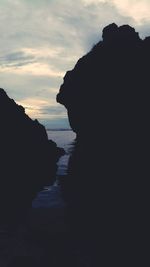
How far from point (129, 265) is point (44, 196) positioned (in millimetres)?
21918

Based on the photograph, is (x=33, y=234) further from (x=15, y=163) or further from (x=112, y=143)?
(x=15, y=163)

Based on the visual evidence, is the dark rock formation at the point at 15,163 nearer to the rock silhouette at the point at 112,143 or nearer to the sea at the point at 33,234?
the sea at the point at 33,234

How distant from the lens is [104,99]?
86.5ft

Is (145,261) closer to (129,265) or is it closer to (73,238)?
(129,265)

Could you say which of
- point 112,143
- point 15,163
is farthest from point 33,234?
point 15,163

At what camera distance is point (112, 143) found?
82.4 ft

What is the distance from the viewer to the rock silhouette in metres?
23.0

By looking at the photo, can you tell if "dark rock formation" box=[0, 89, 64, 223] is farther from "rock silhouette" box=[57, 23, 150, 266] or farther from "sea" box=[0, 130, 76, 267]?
"rock silhouette" box=[57, 23, 150, 266]

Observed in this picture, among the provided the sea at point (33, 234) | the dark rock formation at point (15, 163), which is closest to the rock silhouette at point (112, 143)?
the sea at point (33, 234)

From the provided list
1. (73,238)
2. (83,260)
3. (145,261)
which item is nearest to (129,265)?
(145,261)

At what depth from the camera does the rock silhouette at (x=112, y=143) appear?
75.6ft

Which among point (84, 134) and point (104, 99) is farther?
point (84, 134)

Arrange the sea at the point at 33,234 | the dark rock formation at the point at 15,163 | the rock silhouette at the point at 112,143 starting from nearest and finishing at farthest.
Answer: the sea at the point at 33,234 < the rock silhouette at the point at 112,143 < the dark rock formation at the point at 15,163


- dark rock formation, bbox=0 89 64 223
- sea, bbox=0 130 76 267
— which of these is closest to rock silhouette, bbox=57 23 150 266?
sea, bbox=0 130 76 267
